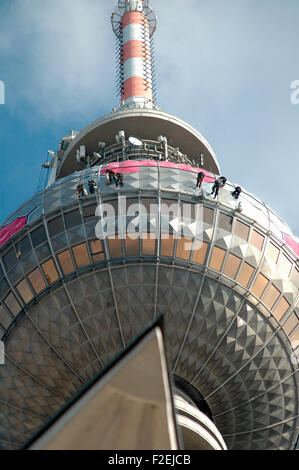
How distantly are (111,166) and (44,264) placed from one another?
5613mm

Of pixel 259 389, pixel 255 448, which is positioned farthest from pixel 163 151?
pixel 255 448

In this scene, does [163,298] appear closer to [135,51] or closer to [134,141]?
[134,141]

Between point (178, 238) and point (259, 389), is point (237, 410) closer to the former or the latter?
point (259, 389)

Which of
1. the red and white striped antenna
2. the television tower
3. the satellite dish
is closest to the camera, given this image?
the television tower

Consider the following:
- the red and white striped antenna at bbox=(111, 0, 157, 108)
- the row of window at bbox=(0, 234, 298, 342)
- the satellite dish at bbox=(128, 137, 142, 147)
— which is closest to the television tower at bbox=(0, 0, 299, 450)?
the row of window at bbox=(0, 234, 298, 342)

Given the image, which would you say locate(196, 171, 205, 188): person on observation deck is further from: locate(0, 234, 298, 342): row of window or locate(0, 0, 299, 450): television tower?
locate(0, 234, 298, 342): row of window

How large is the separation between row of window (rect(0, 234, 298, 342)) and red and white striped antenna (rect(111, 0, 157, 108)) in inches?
539

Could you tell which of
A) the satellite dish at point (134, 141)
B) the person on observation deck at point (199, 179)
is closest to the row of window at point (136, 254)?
the person on observation deck at point (199, 179)

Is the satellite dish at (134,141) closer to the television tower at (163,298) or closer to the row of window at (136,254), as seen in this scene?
the television tower at (163,298)

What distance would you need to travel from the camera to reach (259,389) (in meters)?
22.3

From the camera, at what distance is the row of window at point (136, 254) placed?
69.1 feet

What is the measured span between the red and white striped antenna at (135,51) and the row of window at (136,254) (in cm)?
1369

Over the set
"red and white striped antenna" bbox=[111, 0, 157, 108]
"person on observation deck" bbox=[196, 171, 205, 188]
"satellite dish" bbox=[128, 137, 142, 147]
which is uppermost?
"red and white striped antenna" bbox=[111, 0, 157, 108]

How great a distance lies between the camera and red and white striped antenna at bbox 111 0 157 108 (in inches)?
1446
